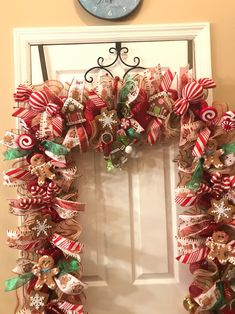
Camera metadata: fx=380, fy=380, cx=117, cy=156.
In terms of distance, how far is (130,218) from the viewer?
1.41 m

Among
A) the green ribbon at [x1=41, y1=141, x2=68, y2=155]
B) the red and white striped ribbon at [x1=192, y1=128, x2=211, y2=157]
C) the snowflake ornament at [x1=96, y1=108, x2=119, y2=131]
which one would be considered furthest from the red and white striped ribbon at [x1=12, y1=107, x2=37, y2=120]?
the red and white striped ribbon at [x1=192, y1=128, x2=211, y2=157]

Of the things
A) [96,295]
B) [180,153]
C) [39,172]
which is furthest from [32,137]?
[96,295]

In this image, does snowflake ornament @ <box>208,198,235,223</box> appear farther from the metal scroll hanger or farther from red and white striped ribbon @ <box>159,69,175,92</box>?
the metal scroll hanger

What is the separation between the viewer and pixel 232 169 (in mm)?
1309

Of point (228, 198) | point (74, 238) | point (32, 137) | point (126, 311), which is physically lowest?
point (126, 311)

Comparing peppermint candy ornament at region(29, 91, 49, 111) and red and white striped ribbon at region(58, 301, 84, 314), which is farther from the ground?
peppermint candy ornament at region(29, 91, 49, 111)

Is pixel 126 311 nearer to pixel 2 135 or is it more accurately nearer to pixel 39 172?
pixel 39 172

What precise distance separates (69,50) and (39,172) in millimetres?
472

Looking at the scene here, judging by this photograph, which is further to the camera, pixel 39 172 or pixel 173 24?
pixel 173 24

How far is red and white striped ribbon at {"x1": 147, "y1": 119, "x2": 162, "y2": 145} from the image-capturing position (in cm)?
131

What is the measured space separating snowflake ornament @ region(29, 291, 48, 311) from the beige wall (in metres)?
0.19

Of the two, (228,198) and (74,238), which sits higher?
(228,198)

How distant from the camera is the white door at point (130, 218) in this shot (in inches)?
55.0

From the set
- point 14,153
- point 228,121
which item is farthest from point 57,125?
point 228,121
